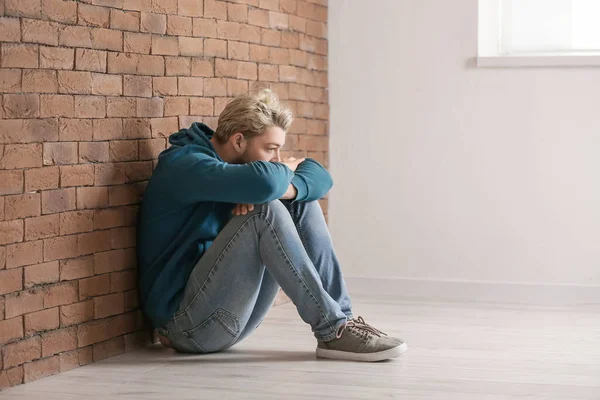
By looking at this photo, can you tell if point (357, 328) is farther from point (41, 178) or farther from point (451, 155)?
point (451, 155)

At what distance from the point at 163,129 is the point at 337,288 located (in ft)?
2.49

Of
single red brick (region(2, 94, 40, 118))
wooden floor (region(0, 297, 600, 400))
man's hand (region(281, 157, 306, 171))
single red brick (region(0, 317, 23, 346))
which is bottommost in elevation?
wooden floor (region(0, 297, 600, 400))

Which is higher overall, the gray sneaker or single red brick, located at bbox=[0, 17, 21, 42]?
single red brick, located at bbox=[0, 17, 21, 42]

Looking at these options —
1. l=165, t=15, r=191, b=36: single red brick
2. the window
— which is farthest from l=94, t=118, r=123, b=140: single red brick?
the window

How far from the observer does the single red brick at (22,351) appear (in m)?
2.48

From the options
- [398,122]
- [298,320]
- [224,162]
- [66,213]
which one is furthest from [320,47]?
[66,213]

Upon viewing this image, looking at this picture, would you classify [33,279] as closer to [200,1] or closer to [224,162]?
[224,162]

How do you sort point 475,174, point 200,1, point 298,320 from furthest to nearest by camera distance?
point 475,174
point 298,320
point 200,1

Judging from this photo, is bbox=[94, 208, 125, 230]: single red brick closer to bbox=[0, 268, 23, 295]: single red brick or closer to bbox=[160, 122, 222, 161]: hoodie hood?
bbox=[160, 122, 222, 161]: hoodie hood

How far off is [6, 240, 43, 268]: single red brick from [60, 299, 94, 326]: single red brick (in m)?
0.19

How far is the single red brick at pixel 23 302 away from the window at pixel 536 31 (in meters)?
2.23

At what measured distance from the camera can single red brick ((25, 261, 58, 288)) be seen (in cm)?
255

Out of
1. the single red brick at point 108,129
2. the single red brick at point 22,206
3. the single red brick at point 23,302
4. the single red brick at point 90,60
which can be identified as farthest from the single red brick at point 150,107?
the single red brick at point 23,302

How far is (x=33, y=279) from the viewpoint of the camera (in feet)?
8.43
